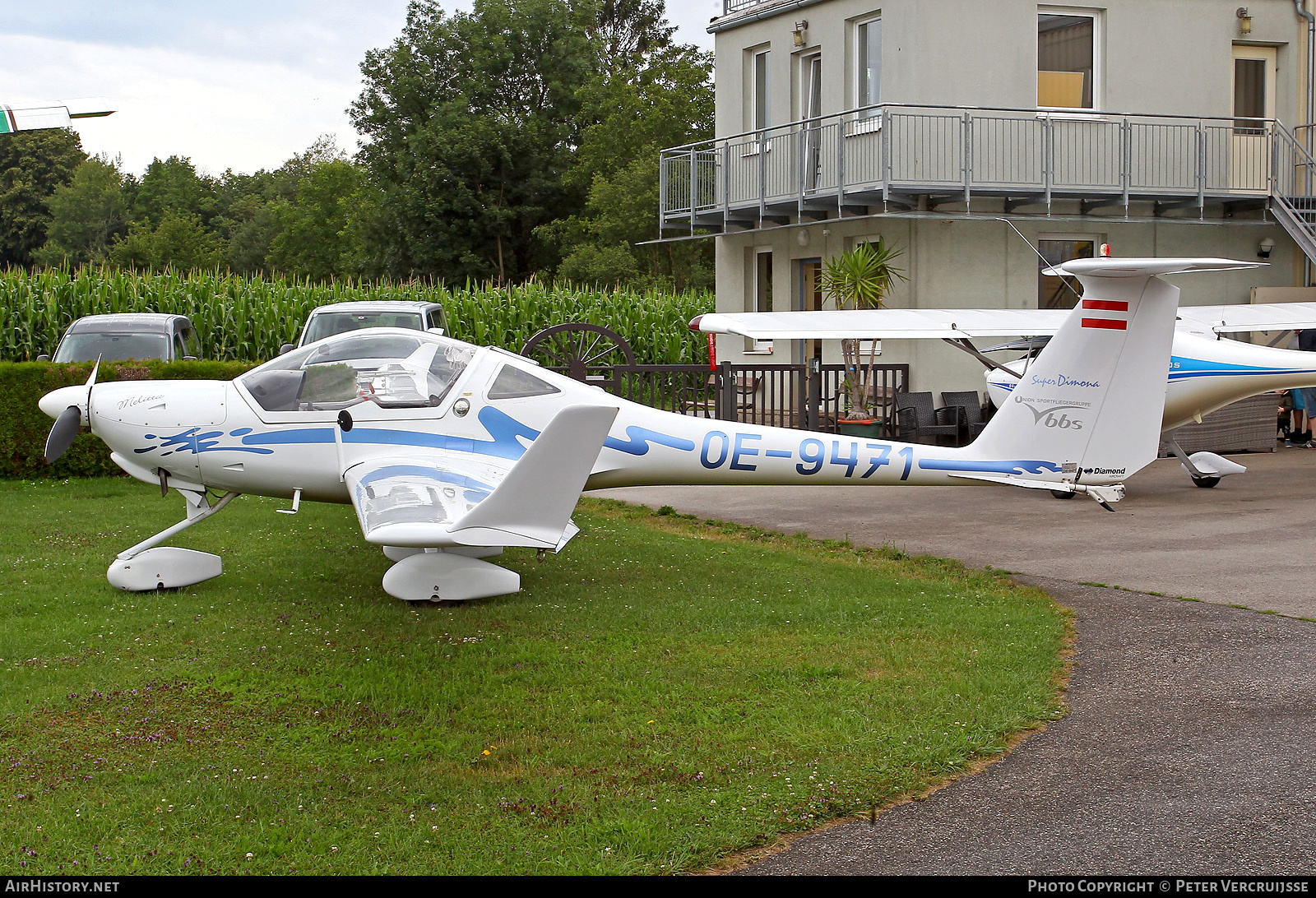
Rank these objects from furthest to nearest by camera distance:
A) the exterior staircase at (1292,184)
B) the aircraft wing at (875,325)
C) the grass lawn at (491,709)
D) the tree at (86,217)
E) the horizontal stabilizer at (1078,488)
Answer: the tree at (86,217)
the exterior staircase at (1292,184)
the aircraft wing at (875,325)
the horizontal stabilizer at (1078,488)
the grass lawn at (491,709)

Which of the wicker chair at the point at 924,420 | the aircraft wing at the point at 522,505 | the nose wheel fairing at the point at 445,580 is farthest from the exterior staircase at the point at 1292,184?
the aircraft wing at the point at 522,505

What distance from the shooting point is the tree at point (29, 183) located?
80.8 m

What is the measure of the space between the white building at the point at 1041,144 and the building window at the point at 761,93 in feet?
5.09

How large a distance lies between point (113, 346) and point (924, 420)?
1185 centimetres

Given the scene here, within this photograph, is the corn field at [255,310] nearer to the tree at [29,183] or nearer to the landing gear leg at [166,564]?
the landing gear leg at [166,564]

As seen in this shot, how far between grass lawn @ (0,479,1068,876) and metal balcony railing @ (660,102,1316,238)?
36.2 ft

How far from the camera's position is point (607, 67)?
195ft

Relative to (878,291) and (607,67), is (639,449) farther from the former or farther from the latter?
(607,67)

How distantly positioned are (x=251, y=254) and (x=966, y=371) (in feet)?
230

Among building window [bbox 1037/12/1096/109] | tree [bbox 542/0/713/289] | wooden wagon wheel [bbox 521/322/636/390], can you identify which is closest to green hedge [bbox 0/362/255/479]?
wooden wagon wheel [bbox 521/322/636/390]

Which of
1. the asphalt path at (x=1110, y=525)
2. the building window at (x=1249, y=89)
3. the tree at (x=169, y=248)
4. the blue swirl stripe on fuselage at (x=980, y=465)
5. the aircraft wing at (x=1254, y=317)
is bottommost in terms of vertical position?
the asphalt path at (x=1110, y=525)

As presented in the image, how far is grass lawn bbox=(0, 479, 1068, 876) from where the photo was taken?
14.7 ft

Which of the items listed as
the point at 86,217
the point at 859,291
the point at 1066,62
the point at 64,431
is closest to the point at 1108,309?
the point at 64,431

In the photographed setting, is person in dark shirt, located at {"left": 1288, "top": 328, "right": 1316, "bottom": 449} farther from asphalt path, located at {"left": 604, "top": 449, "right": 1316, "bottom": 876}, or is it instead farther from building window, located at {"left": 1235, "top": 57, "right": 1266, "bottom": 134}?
asphalt path, located at {"left": 604, "top": 449, "right": 1316, "bottom": 876}
